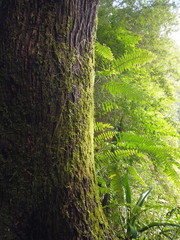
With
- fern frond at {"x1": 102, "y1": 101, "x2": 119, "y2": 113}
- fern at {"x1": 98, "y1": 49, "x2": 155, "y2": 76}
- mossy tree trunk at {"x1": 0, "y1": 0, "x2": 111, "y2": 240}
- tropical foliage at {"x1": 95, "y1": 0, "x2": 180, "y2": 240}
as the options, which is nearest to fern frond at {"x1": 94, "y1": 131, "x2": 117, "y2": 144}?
tropical foliage at {"x1": 95, "y1": 0, "x2": 180, "y2": 240}

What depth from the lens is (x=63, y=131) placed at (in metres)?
1.07

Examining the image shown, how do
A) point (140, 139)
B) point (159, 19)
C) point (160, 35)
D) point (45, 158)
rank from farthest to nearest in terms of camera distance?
point (160, 35)
point (159, 19)
point (140, 139)
point (45, 158)

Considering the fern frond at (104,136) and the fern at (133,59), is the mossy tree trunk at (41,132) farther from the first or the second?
the fern frond at (104,136)

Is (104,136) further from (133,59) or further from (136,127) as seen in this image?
(136,127)

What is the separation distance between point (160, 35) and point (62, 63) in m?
7.13

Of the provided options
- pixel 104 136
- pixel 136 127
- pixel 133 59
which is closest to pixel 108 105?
pixel 104 136

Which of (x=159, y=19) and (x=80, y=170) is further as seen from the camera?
(x=159, y=19)

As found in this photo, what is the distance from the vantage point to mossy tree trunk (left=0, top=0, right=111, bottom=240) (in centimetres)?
99

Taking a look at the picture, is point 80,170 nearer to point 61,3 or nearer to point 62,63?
point 62,63

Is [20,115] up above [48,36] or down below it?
below

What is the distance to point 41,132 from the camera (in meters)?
1.02

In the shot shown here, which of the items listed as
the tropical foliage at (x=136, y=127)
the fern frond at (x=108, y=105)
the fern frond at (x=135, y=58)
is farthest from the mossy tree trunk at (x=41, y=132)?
the fern frond at (x=108, y=105)

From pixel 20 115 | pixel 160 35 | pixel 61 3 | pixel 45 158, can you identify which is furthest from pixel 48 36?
pixel 160 35

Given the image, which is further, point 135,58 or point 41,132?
point 135,58
